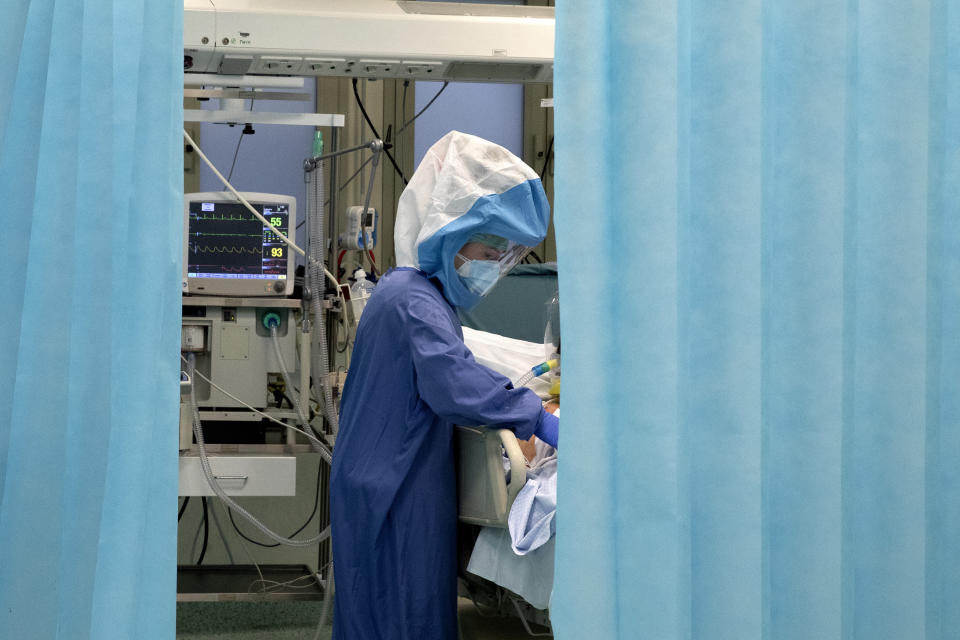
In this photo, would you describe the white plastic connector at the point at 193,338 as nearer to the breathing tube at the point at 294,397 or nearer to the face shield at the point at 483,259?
the breathing tube at the point at 294,397

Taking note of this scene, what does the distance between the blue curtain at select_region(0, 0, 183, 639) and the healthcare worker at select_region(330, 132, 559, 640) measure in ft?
3.50

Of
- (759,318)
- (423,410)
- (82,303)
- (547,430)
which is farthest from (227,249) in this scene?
(759,318)

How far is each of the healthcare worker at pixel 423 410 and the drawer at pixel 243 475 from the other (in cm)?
51

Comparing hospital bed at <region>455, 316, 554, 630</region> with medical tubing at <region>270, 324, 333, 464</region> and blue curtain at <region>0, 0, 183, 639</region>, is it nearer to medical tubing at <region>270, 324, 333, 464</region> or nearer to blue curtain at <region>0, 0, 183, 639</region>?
medical tubing at <region>270, 324, 333, 464</region>

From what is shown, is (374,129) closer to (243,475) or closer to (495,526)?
(243,475)

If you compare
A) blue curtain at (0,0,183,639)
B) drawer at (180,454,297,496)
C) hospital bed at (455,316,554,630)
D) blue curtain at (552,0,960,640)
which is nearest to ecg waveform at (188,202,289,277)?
drawer at (180,454,297,496)

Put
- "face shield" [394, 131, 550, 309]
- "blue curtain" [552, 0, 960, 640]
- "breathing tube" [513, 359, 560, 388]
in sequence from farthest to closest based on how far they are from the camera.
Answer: "breathing tube" [513, 359, 560, 388]
"face shield" [394, 131, 550, 309]
"blue curtain" [552, 0, 960, 640]

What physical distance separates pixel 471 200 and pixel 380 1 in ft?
2.58

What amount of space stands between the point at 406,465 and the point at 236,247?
1.29 meters

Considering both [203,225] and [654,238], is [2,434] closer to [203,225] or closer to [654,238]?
[654,238]

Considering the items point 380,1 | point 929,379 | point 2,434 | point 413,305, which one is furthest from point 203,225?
point 929,379

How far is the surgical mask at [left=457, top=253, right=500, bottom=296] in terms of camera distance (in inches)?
104

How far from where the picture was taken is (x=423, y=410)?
2451 mm

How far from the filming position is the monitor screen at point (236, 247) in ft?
10.8
